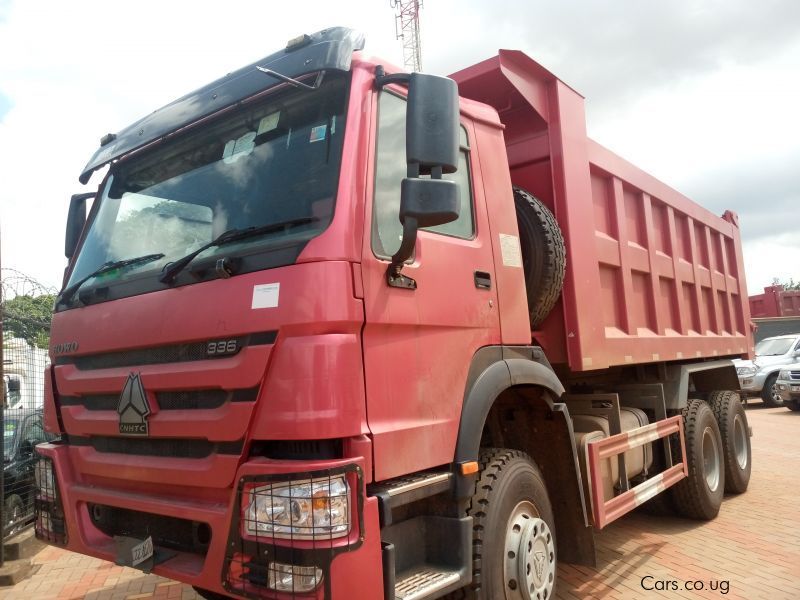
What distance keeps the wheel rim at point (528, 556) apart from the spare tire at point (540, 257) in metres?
1.19

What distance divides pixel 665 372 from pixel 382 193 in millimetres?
3898

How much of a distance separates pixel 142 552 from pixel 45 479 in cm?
94

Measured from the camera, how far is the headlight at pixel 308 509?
1973mm

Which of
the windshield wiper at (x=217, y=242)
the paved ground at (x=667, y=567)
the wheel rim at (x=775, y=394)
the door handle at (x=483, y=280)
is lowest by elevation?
the paved ground at (x=667, y=567)

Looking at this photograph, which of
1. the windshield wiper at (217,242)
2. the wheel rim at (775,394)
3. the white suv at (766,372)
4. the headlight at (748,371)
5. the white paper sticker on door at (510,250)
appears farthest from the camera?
the headlight at (748,371)

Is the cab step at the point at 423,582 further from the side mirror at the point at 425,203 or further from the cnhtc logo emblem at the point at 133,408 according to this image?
the side mirror at the point at 425,203

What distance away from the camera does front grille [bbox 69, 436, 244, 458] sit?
7.38 feet

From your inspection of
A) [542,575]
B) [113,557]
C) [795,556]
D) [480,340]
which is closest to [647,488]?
[795,556]

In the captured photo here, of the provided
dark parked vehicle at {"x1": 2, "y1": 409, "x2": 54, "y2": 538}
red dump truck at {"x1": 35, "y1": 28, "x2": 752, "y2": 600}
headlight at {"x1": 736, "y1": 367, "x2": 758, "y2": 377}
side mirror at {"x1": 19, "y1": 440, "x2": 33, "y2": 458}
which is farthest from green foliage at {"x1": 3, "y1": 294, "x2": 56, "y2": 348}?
headlight at {"x1": 736, "y1": 367, "x2": 758, "y2": 377}

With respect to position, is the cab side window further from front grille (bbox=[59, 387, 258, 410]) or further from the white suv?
the white suv

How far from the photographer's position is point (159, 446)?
8.23 feet

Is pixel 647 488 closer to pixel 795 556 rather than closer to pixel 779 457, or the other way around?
pixel 795 556

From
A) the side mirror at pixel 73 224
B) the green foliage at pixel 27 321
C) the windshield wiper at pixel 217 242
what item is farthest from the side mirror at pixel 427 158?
the green foliage at pixel 27 321

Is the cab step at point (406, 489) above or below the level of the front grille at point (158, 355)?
below
